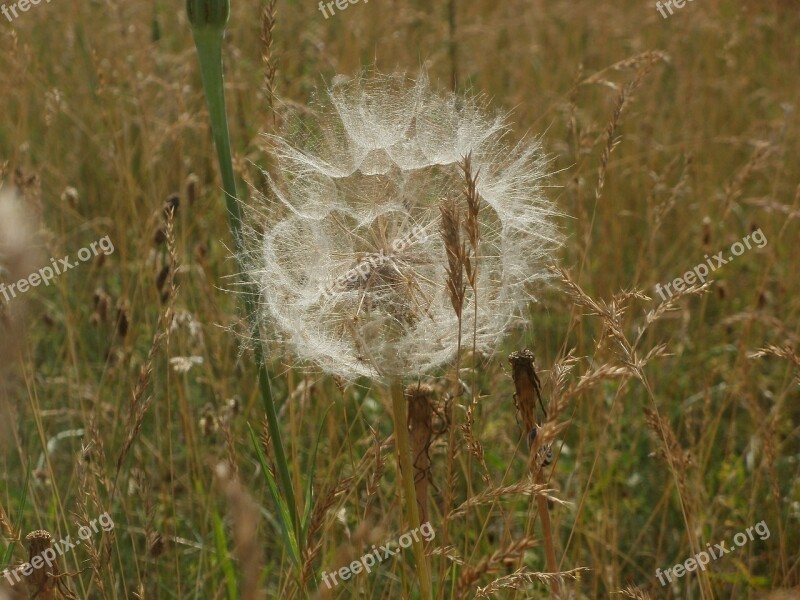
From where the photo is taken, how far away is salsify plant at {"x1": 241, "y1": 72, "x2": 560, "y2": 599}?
1.97 meters

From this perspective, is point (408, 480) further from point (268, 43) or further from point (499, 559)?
point (268, 43)

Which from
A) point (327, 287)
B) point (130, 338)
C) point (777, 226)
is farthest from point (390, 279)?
point (777, 226)

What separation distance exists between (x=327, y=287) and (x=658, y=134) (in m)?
3.43

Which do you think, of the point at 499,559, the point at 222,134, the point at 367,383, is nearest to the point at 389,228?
the point at 222,134

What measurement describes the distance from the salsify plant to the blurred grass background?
135 millimetres

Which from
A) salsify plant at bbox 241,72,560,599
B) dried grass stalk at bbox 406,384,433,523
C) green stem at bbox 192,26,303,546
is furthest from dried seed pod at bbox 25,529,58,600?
dried grass stalk at bbox 406,384,433,523

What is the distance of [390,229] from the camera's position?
6.91 feet

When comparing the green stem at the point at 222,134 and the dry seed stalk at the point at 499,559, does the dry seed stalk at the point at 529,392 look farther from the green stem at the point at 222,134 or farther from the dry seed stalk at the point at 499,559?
the dry seed stalk at the point at 499,559

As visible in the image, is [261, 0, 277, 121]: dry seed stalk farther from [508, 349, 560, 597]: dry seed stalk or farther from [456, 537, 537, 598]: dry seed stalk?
[456, 537, 537, 598]: dry seed stalk

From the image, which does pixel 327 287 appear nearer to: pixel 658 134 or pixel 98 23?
pixel 658 134

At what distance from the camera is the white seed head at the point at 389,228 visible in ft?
6.46

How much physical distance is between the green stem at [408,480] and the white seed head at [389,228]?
6.0 inches

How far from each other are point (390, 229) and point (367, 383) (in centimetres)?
95

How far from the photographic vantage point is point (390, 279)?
6.56ft
